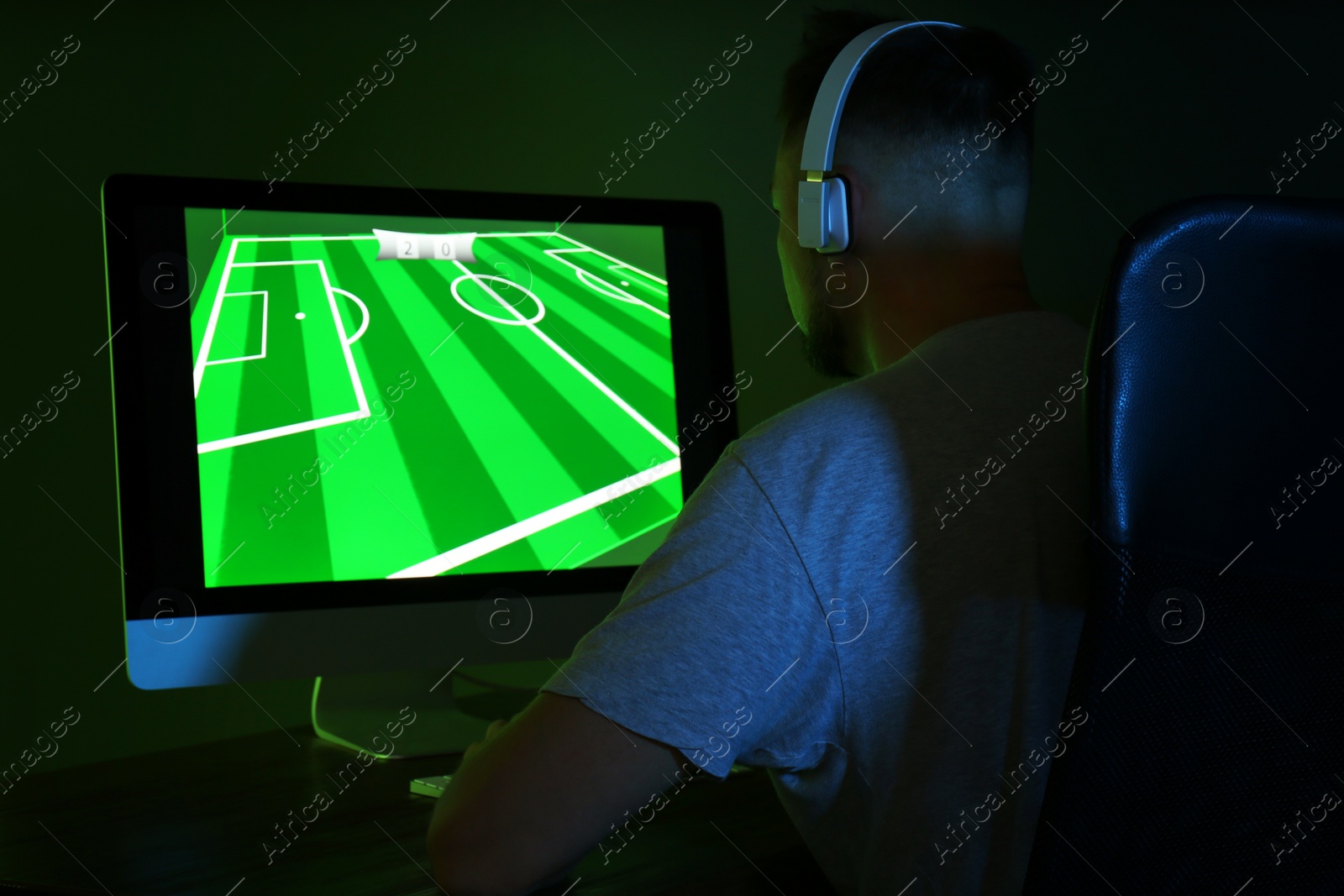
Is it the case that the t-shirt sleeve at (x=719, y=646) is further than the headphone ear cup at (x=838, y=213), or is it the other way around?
the headphone ear cup at (x=838, y=213)

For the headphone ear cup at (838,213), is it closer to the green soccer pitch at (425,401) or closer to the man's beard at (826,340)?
the man's beard at (826,340)

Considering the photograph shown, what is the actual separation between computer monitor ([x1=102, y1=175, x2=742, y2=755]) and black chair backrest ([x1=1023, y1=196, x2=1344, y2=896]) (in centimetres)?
89

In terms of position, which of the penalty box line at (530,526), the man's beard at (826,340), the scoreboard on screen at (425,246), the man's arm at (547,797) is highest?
the scoreboard on screen at (425,246)

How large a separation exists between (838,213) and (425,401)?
0.57m

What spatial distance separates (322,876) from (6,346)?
1056 mm

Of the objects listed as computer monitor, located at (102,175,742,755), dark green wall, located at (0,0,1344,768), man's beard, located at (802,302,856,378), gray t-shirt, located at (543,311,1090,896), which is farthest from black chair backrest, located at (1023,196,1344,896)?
dark green wall, located at (0,0,1344,768)

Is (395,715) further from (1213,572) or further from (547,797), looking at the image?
(1213,572)

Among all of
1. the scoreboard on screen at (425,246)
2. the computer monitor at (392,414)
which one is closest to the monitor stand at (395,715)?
the computer monitor at (392,414)

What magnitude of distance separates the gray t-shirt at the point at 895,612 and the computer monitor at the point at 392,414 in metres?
0.57

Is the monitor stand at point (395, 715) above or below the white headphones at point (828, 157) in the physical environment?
below

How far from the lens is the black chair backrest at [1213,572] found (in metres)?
0.63

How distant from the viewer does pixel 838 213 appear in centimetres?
119

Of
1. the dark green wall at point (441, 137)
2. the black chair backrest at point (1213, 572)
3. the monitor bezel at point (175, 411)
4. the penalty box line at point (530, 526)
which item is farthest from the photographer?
the dark green wall at point (441, 137)

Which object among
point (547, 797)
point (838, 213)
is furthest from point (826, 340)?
point (547, 797)
